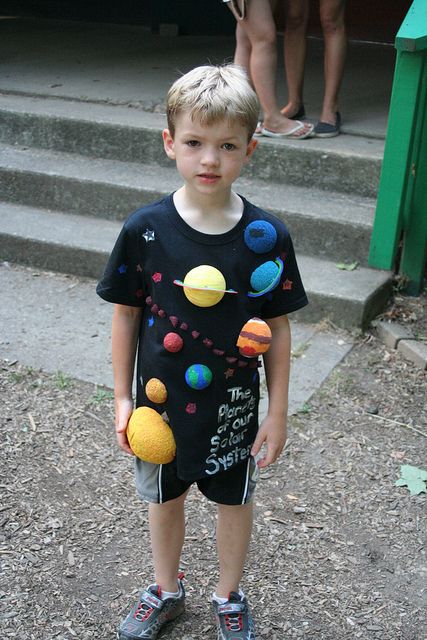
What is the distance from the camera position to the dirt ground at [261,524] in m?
2.36

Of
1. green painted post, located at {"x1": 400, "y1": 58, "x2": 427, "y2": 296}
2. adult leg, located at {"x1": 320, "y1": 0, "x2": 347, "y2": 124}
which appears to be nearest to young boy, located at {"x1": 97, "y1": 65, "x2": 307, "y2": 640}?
green painted post, located at {"x1": 400, "y1": 58, "x2": 427, "y2": 296}

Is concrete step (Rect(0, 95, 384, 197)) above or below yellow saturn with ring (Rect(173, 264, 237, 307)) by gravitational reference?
below

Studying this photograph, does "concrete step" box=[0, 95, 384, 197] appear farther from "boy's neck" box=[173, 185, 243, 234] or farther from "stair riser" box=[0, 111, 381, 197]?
"boy's neck" box=[173, 185, 243, 234]

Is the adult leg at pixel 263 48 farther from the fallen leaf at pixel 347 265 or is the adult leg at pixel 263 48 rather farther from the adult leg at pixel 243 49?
the fallen leaf at pixel 347 265

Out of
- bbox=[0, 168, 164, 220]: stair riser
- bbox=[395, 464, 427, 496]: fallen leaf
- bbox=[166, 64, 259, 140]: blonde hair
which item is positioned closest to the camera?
bbox=[166, 64, 259, 140]: blonde hair

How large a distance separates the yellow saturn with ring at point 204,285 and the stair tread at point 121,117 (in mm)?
2635

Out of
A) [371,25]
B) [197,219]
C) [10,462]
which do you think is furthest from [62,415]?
[371,25]

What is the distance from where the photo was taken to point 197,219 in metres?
1.93

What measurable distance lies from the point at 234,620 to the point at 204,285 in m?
0.98

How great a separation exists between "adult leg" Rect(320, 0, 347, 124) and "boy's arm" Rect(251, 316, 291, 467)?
2.79 metres

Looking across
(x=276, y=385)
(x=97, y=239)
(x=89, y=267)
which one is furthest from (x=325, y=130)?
(x=276, y=385)

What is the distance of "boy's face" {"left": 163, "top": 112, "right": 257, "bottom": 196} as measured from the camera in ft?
5.94

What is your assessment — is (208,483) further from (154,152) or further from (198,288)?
(154,152)

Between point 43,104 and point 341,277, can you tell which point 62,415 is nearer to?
point 341,277
